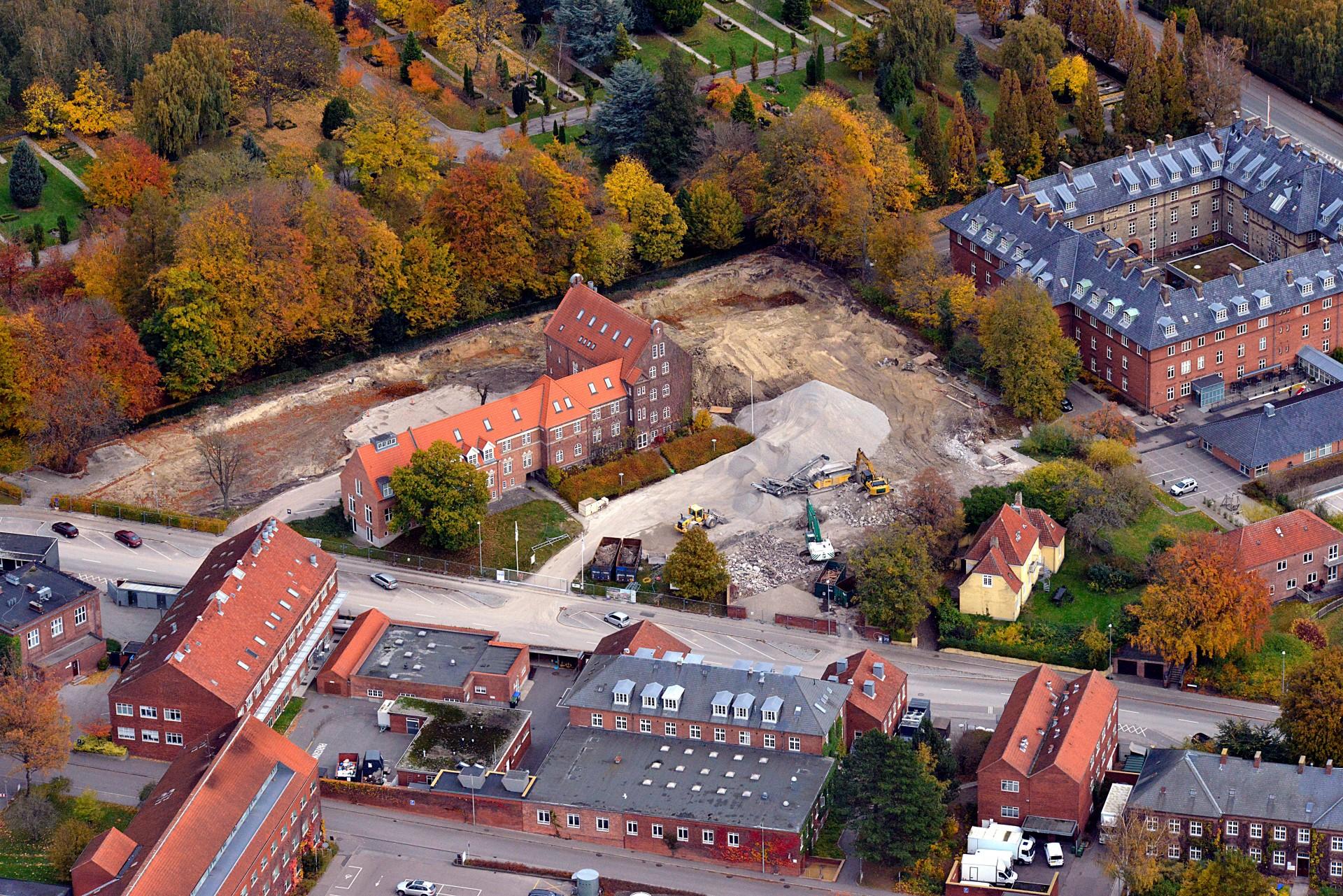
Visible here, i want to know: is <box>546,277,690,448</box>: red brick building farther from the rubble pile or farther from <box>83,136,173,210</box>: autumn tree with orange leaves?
<box>83,136,173,210</box>: autumn tree with orange leaves

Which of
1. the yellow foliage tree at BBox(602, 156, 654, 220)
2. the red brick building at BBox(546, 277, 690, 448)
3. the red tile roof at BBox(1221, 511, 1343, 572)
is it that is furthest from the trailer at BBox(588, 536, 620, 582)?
the yellow foliage tree at BBox(602, 156, 654, 220)

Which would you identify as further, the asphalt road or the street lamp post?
the street lamp post

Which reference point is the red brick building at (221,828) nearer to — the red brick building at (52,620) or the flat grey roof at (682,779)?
the flat grey roof at (682,779)

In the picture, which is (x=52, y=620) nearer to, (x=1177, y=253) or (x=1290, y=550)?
(x=1290, y=550)

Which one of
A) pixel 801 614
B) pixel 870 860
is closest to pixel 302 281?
pixel 801 614

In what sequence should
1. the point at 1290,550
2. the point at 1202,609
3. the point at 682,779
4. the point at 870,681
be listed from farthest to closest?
1. the point at 1290,550
2. the point at 1202,609
3. the point at 870,681
4. the point at 682,779

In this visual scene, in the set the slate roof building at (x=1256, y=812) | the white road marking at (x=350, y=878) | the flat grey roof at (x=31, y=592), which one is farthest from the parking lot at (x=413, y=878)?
the slate roof building at (x=1256, y=812)

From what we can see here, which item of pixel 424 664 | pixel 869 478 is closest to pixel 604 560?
pixel 424 664
